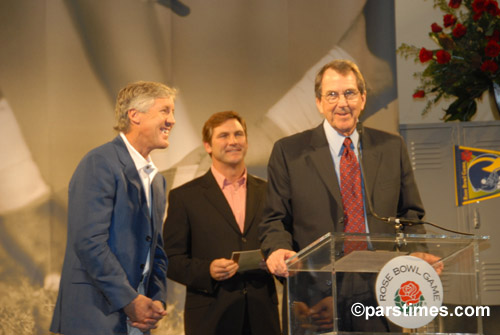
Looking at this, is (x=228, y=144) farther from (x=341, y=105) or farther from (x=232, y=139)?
(x=341, y=105)

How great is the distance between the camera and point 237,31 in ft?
16.4

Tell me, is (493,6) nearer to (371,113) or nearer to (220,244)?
(371,113)

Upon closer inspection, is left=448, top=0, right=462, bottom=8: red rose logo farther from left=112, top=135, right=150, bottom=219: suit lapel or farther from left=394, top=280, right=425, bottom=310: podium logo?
left=394, top=280, right=425, bottom=310: podium logo

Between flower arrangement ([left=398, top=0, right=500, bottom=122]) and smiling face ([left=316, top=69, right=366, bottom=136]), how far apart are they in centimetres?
221

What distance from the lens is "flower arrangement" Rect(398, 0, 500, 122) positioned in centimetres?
453

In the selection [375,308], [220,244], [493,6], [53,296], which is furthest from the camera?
[53,296]

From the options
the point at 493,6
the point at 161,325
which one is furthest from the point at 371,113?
the point at 161,325

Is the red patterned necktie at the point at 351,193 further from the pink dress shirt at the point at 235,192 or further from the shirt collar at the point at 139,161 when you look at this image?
the pink dress shirt at the point at 235,192

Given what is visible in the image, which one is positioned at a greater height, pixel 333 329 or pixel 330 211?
pixel 330 211

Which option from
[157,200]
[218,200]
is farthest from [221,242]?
[157,200]

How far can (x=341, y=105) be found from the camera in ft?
8.26

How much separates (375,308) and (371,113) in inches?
124

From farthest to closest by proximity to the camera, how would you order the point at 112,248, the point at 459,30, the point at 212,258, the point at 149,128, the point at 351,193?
the point at 459,30
the point at 212,258
the point at 149,128
the point at 112,248
the point at 351,193

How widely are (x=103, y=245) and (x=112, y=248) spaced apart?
0.09 m
